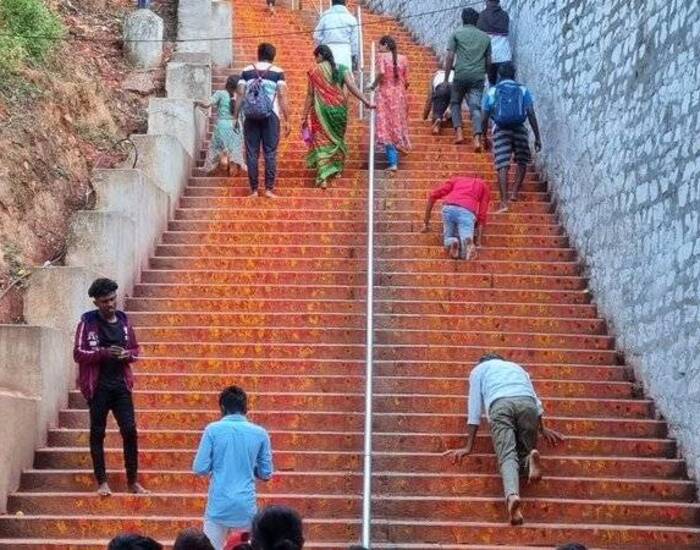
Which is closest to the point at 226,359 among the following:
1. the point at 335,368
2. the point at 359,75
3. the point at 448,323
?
the point at 335,368

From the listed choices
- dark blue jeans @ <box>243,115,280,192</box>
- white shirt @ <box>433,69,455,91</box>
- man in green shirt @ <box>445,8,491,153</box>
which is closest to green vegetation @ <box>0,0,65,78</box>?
dark blue jeans @ <box>243,115,280,192</box>

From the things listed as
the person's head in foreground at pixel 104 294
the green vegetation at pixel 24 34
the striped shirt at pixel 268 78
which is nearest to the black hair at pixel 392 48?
the striped shirt at pixel 268 78

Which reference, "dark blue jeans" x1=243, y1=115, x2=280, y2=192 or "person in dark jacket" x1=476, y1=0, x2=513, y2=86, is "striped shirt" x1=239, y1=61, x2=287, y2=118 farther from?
"person in dark jacket" x1=476, y1=0, x2=513, y2=86

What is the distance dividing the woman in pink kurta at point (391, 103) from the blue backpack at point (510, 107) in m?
1.26

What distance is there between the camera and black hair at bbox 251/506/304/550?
472 cm

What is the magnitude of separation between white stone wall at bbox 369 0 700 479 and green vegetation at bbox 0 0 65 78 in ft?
17.6

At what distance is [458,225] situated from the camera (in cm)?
1130

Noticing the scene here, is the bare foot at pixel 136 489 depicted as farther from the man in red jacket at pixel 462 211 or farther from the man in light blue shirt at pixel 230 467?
the man in red jacket at pixel 462 211

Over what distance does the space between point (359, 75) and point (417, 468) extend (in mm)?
8696

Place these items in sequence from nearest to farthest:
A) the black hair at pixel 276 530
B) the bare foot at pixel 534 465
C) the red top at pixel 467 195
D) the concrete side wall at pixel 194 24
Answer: the black hair at pixel 276 530
the bare foot at pixel 534 465
the red top at pixel 467 195
the concrete side wall at pixel 194 24

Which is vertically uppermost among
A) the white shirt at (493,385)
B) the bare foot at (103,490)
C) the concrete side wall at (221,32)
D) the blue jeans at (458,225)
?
the concrete side wall at (221,32)

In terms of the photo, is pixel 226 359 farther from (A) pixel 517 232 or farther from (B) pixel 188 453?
(A) pixel 517 232

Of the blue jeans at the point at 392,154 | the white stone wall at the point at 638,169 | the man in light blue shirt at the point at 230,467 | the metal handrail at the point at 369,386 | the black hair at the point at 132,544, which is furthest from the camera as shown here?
the blue jeans at the point at 392,154

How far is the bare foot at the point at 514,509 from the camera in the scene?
790 centimetres
